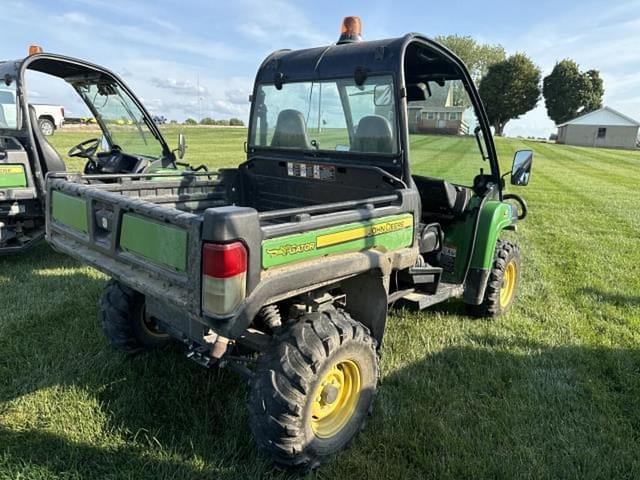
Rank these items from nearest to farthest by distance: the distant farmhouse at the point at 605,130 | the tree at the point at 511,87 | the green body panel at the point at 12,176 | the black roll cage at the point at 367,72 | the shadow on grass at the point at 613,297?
1. the black roll cage at the point at 367,72
2. the shadow on grass at the point at 613,297
3. the green body panel at the point at 12,176
4. the distant farmhouse at the point at 605,130
5. the tree at the point at 511,87

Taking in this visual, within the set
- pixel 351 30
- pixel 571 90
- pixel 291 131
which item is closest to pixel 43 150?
pixel 291 131

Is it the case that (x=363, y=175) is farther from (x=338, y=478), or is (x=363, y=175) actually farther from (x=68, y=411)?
(x=68, y=411)

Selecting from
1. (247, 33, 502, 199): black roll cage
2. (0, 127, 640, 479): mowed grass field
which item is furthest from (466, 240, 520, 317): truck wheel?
(247, 33, 502, 199): black roll cage

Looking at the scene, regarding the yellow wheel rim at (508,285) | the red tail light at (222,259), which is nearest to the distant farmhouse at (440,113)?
the yellow wheel rim at (508,285)

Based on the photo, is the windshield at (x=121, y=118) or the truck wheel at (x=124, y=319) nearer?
the truck wheel at (x=124, y=319)

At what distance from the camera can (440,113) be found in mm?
4000

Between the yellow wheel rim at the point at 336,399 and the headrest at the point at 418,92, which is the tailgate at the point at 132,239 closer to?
the yellow wheel rim at the point at 336,399

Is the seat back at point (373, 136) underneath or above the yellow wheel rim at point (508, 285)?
above

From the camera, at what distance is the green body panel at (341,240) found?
7.27 ft

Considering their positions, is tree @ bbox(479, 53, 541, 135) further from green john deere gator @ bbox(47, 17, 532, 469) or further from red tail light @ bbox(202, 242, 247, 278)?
red tail light @ bbox(202, 242, 247, 278)

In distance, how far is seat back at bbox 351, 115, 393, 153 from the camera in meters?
3.22

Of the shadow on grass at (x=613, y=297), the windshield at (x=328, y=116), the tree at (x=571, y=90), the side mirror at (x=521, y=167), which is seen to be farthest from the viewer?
the tree at (x=571, y=90)

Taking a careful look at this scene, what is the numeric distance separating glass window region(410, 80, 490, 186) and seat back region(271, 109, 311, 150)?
87 centimetres

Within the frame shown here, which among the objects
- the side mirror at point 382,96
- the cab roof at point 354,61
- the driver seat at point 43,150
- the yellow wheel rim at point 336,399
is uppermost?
the cab roof at point 354,61
